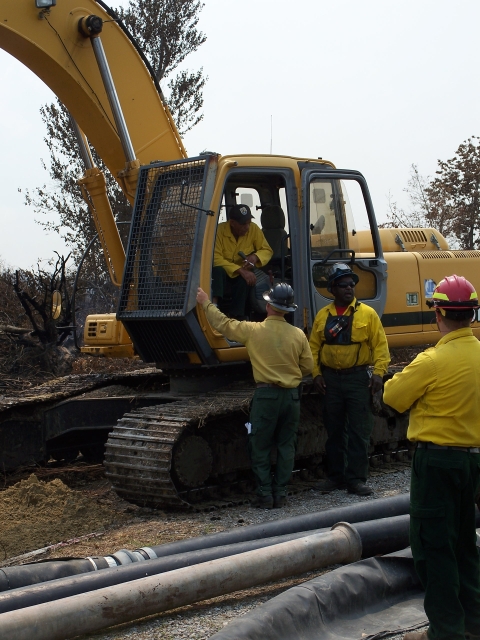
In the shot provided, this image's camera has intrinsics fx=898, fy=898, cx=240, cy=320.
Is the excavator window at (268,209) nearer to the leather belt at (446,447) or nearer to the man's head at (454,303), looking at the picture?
the man's head at (454,303)

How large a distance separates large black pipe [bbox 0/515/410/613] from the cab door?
9.43ft

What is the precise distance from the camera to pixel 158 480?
23.4ft

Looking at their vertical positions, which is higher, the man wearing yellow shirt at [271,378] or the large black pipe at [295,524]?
the man wearing yellow shirt at [271,378]

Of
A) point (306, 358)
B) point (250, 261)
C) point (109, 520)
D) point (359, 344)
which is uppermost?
point (250, 261)

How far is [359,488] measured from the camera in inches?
314

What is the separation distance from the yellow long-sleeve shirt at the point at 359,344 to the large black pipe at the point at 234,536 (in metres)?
1.64

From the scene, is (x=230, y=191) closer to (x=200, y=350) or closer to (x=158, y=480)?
(x=200, y=350)

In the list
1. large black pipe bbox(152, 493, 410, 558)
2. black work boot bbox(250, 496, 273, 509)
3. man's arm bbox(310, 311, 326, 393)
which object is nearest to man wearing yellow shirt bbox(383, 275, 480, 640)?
large black pipe bbox(152, 493, 410, 558)

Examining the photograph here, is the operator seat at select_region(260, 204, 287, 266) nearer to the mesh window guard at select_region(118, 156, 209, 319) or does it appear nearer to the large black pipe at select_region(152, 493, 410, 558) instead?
the mesh window guard at select_region(118, 156, 209, 319)

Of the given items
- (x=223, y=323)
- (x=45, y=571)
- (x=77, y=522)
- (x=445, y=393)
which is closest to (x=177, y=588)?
(x=45, y=571)

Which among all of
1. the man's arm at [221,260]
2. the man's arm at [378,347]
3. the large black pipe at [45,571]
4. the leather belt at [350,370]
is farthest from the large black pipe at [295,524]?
the man's arm at [221,260]

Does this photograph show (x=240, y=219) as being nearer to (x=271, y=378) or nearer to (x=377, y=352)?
(x=271, y=378)

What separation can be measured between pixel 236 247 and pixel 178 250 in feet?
1.77

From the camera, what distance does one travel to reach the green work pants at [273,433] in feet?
24.5
